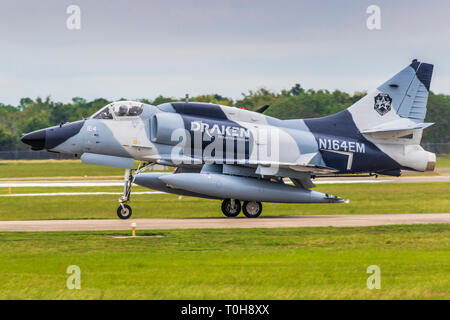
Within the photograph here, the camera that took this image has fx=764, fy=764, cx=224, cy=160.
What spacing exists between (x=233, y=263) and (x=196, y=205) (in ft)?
51.0

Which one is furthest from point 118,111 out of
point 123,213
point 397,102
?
point 397,102

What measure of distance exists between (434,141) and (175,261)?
194 ft

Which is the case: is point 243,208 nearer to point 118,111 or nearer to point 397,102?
point 118,111

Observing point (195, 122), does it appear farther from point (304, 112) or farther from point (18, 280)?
point (304, 112)

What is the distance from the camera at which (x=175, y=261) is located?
1528cm

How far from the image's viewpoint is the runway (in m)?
21.3

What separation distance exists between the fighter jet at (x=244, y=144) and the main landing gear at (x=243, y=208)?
0.03m

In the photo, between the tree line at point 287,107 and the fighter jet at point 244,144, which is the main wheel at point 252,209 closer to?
the fighter jet at point 244,144

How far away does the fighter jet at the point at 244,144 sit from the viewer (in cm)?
2383

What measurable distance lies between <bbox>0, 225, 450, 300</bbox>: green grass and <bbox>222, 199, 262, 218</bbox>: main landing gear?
160 inches

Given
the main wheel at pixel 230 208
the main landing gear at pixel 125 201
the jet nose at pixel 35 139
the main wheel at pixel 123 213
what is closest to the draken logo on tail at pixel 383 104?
the main wheel at pixel 230 208

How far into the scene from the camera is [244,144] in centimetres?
2450

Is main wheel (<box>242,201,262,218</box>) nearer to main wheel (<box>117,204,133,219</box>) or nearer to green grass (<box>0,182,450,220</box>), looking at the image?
green grass (<box>0,182,450,220</box>)

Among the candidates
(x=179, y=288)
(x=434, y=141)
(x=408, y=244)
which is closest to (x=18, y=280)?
(x=179, y=288)
